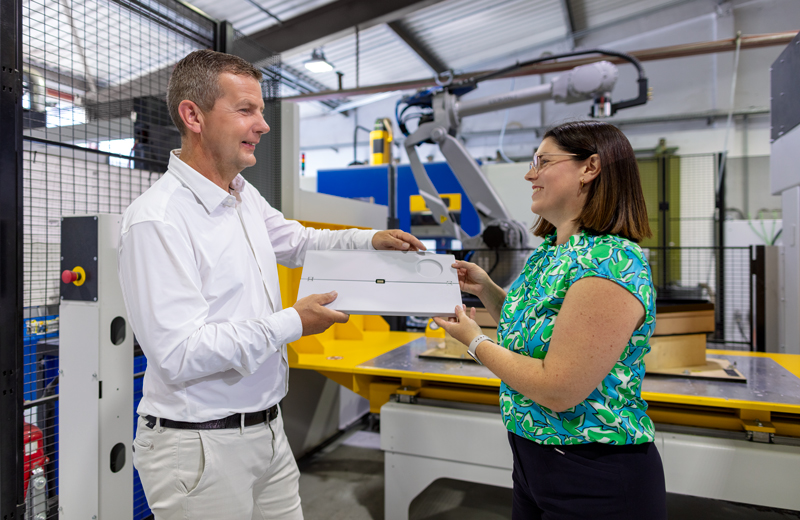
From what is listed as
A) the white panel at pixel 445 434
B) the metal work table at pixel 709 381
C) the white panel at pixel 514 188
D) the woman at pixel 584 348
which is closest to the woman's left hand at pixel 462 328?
the woman at pixel 584 348

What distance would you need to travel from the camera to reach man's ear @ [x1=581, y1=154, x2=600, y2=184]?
99 centimetres

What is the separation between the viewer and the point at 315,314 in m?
1.12

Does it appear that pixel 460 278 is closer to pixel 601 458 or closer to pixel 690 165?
pixel 601 458

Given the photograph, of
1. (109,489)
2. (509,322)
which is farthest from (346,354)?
(509,322)

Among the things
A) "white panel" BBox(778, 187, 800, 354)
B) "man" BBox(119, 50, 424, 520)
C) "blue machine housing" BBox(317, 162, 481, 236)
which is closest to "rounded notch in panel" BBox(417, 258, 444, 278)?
"man" BBox(119, 50, 424, 520)

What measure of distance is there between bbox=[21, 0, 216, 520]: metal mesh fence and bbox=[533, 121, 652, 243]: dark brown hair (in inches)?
62.6

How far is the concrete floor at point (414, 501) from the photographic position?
7.38 feet

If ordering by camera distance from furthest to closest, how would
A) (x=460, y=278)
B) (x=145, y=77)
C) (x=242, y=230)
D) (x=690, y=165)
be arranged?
(x=690, y=165) < (x=145, y=77) < (x=460, y=278) < (x=242, y=230)

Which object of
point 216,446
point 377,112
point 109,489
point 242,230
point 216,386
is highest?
point 377,112

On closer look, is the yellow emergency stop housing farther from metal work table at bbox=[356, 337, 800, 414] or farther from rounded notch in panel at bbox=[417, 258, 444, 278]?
rounded notch in panel at bbox=[417, 258, 444, 278]

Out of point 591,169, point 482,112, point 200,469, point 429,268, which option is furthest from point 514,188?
point 200,469

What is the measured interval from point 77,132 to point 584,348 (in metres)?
1.80

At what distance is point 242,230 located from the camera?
116cm

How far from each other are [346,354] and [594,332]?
159cm
